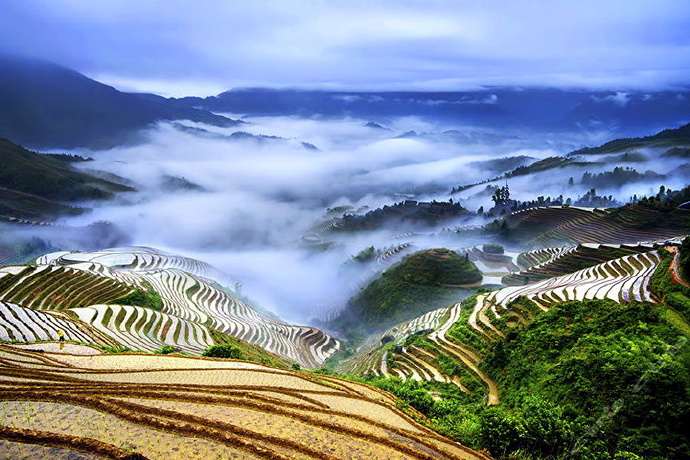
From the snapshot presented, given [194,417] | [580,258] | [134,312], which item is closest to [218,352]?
[194,417]

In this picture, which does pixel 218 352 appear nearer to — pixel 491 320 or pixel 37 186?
pixel 491 320

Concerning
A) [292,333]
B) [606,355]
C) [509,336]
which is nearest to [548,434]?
[606,355]

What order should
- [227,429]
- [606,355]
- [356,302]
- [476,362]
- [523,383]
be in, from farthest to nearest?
[356,302], [476,362], [523,383], [606,355], [227,429]

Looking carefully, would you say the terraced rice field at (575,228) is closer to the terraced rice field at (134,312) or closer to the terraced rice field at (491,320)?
the terraced rice field at (491,320)

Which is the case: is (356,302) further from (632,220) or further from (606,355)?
(606,355)

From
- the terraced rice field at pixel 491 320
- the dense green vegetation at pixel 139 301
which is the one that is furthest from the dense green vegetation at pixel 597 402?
the dense green vegetation at pixel 139 301

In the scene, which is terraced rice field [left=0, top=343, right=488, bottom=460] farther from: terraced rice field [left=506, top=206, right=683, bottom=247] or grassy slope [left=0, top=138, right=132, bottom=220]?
grassy slope [left=0, top=138, right=132, bottom=220]
